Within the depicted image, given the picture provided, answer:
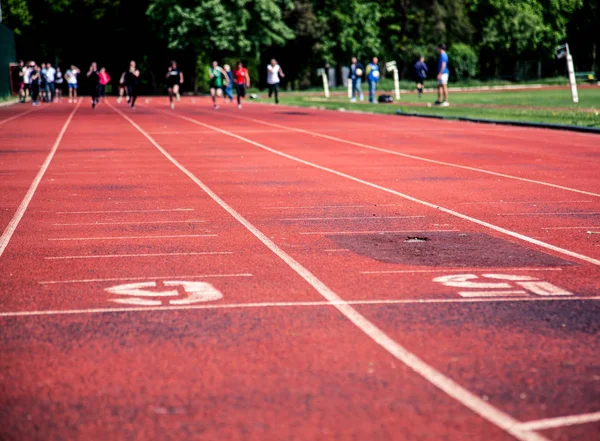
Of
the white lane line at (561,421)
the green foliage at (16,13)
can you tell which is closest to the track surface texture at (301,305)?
the white lane line at (561,421)

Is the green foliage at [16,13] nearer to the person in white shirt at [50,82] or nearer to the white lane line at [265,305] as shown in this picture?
the person in white shirt at [50,82]

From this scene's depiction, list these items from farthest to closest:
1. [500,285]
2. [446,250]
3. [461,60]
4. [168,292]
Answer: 1. [461,60]
2. [446,250]
3. [500,285]
4. [168,292]

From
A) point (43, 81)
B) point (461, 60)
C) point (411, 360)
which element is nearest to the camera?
point (411, 360)

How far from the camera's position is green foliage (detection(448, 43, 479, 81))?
258 feet

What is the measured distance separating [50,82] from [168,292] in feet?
147

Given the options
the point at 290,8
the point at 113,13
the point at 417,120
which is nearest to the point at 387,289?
the point at 417,120

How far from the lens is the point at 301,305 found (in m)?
6.59

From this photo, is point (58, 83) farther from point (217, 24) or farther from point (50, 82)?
point (217, 24)

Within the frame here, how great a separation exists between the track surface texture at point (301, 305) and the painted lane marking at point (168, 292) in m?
0.03

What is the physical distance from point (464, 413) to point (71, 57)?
2953 inches

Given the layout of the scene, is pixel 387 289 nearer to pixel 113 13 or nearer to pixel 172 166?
pixel 172 166

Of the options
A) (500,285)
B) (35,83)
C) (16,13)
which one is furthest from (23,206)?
(16,13)

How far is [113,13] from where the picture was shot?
73.9 metres

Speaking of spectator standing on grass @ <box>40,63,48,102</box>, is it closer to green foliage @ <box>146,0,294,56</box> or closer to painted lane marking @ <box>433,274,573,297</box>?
green foliage @ <box>146,0,294,56</box>
